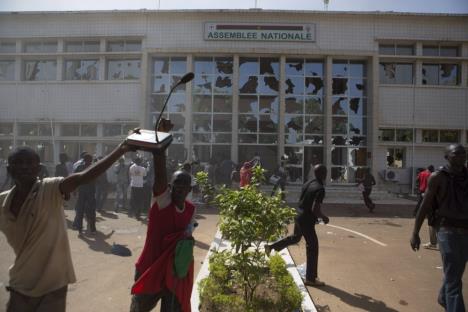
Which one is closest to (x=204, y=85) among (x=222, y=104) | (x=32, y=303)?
(x=222, y=104)

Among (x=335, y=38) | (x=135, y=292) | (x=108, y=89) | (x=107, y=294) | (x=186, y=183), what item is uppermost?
(x=335, y=38)

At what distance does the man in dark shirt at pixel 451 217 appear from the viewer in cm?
352

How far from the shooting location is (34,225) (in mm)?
2234

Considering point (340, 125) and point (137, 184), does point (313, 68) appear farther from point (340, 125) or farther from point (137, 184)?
point (137, 184)

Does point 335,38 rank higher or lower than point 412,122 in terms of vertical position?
higher

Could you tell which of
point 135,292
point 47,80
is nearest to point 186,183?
point 135,292

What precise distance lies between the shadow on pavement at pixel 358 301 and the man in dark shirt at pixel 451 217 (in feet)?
2.64

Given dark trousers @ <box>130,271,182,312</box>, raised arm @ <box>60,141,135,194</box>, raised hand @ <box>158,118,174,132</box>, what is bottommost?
dark trousers @ <box>130,271,182,312</box>

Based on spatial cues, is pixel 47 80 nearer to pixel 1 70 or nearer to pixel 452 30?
pixel 1 70

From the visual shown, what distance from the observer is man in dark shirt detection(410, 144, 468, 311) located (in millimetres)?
3520

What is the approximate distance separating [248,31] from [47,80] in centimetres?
1102

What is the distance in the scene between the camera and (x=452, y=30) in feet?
61.5

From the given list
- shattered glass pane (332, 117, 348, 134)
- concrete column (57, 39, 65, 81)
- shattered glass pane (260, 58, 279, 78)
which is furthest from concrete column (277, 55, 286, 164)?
concrete column (57, 39, 65, 81)

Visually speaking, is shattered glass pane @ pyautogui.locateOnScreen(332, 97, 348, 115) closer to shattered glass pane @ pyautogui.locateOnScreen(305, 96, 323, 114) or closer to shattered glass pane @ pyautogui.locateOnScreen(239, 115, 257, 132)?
shattered glass pane @ pyautogui.locateOnScreen(305, 96, 323, 114)
